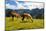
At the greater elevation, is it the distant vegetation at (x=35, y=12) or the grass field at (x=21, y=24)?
the distant vegetation at (x=35, y=12)

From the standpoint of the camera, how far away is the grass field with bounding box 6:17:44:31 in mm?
1502

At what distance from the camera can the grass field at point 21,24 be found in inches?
59.1

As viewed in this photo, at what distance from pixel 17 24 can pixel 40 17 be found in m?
0.41

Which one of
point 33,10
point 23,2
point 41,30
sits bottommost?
point 41,30

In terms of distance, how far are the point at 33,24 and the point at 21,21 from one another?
0.69ft

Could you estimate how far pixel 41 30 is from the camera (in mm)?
1577

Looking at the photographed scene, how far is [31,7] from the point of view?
155 cm

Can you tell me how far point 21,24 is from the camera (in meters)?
1.53

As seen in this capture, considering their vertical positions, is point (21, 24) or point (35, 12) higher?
point (35, 12)

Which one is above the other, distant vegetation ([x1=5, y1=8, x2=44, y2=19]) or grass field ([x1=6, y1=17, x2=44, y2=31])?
distant vegetation ([x1=5, y1=8, x2=44, y2=19])
